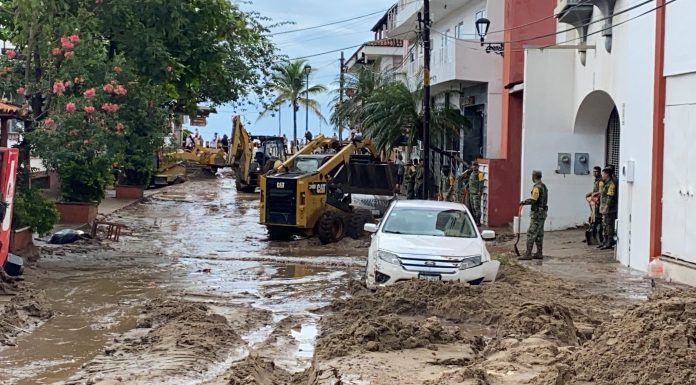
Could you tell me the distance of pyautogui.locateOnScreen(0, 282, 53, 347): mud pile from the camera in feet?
34.0

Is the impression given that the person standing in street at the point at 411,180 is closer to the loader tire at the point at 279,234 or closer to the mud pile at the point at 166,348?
the loader tire at the point at 279,234

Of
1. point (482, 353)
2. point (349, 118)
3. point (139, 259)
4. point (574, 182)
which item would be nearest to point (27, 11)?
point (139, 259)

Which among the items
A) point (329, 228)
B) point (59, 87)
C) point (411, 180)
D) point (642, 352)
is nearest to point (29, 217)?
point (59, 87)

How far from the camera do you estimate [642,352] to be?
684 cm

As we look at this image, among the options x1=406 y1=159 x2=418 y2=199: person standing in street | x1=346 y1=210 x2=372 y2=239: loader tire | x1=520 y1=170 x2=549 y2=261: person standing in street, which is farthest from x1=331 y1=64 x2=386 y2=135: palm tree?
x1=520 y1=170 x2=549 y2=261: person standing in street

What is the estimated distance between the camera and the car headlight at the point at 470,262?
502 inches

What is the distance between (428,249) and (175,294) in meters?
3.91

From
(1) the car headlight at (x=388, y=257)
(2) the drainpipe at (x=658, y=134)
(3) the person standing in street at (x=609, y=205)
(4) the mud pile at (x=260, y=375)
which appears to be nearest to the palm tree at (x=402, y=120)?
(3) the person standing in street at (x=609, y=205)

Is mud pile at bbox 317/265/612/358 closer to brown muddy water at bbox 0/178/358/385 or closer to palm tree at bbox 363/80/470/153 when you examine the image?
brown muddy water at bbox 0/178/358/385

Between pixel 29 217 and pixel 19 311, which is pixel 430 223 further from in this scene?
pixel 29 217

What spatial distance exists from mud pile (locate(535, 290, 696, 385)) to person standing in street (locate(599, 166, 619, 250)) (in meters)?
11.7

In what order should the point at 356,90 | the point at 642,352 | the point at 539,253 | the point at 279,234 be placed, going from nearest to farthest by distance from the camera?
the point at 642,352, the point at 539,253, the point at 279,234, the point at 356,90

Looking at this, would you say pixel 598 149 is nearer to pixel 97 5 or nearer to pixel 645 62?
pixel 645 62

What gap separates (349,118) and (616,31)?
26.7 metres
